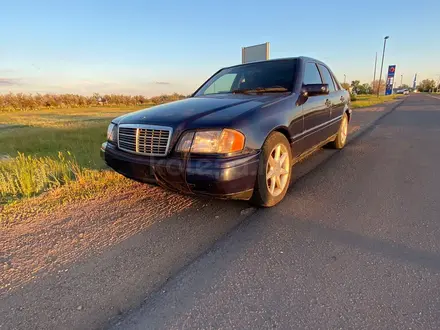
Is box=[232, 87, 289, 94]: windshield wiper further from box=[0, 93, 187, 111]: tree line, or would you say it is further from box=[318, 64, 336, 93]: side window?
box=[0, 93, 187, 111]: tree line

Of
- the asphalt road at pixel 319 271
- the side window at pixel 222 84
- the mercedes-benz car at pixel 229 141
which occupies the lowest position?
the asphalt road at pixel 319 271

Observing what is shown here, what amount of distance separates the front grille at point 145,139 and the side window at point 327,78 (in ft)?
10.8

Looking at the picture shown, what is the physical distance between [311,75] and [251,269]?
3158 mm

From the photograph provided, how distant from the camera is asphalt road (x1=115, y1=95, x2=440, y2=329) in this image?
1.51 m

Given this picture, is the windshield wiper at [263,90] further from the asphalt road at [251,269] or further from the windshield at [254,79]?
the asphalt road at [251,269]

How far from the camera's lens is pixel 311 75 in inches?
156

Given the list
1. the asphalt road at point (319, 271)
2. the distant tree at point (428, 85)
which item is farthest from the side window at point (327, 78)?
the distant tree at point (428, 85)

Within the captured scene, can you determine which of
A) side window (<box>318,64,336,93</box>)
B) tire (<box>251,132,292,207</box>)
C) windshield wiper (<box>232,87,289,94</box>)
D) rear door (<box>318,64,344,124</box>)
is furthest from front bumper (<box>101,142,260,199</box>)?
side window (<box>318,64,336,93</box>)

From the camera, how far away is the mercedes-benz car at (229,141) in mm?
2316

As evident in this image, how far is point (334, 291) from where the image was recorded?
169 centimetres

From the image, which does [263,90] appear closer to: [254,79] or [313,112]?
[254,79]

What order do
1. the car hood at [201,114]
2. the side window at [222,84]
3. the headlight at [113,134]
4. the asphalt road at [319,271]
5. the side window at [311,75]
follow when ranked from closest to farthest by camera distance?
the asphalt road at [319,271]
the car hood at [201,114]
the headlight at [113,134]
the side window at [311,75]
the side window at [222,84]

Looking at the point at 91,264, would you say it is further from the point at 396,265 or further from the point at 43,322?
the point at 396,265

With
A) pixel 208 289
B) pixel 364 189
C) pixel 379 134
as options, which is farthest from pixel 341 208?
pixel 379 134
